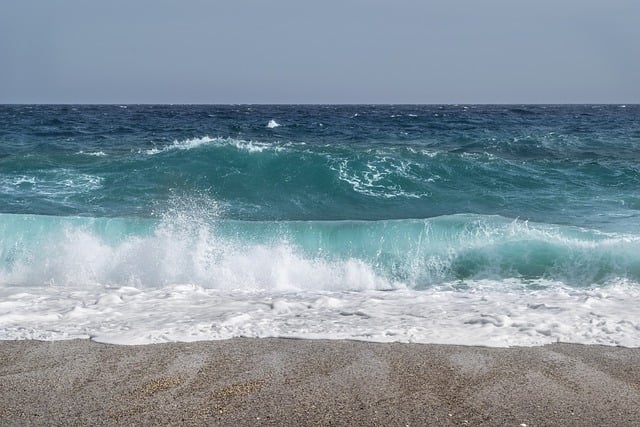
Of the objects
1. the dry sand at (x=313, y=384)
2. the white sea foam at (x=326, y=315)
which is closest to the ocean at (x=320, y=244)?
the white sea foam at (x=326, y=315)

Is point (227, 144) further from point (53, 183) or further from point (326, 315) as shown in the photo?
point (326, 315)

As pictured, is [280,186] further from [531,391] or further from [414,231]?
[531,391]

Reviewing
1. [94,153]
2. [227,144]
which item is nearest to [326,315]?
[227,144]

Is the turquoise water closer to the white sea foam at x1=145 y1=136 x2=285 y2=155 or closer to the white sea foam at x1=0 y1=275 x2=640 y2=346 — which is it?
the white sea foam at x1=145 y1=136 x2=285 y2=155

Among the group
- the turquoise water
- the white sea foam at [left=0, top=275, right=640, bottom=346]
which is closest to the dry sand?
the white sea foam at [left=0, top=275, right=640, bottom=346]

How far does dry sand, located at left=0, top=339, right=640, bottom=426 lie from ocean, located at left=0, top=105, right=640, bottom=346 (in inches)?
14.6

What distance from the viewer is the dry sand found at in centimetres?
410

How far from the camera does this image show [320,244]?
10688 mm

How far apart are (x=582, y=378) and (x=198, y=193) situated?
1204 centimetres

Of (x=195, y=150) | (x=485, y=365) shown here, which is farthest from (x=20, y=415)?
(x=195, y=150)

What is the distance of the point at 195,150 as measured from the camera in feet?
62.0

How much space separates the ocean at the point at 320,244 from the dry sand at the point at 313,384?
371mm

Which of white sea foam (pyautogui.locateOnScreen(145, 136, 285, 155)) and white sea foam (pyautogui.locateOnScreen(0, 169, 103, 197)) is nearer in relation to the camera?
white sea foam (pyautogui.locateOnScreen(0, 169, 103, 197))

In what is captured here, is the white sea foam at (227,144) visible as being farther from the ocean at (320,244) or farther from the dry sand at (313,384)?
the dry sand at (313,384)
